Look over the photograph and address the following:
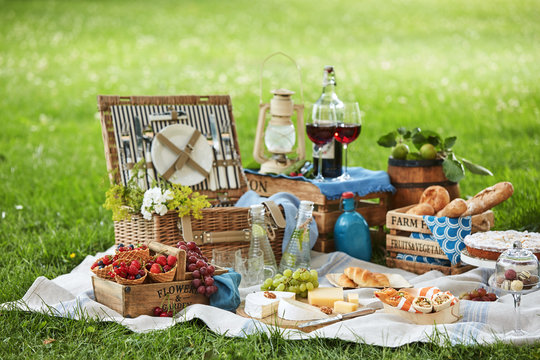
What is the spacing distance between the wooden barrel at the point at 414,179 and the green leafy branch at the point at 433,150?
0.05m

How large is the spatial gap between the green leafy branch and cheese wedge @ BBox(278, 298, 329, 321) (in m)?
1.63

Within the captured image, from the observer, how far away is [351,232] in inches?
167

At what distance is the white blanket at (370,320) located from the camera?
2.89m

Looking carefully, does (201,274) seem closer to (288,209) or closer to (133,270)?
(133,270)

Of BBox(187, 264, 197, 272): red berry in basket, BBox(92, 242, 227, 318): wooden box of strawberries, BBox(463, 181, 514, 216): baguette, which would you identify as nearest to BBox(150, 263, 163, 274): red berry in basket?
BBox(92, 242, 227, 318): wooden box of strawberries

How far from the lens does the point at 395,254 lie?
Result: 13.7 feet

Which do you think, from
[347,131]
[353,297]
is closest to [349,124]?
[347,131]

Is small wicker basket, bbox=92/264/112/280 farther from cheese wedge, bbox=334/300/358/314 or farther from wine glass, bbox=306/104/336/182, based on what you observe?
wine glass, bbox=306/104/336/182

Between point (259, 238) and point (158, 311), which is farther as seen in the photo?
point (259, 238)

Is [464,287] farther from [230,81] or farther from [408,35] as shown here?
[408,35]

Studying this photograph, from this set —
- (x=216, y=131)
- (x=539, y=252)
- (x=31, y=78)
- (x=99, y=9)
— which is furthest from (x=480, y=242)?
(x=99, y=9)

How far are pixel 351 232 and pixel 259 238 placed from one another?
669 millimetres

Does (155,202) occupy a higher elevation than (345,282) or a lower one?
higher

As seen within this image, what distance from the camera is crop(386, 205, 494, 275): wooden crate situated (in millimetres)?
Result: 3971
